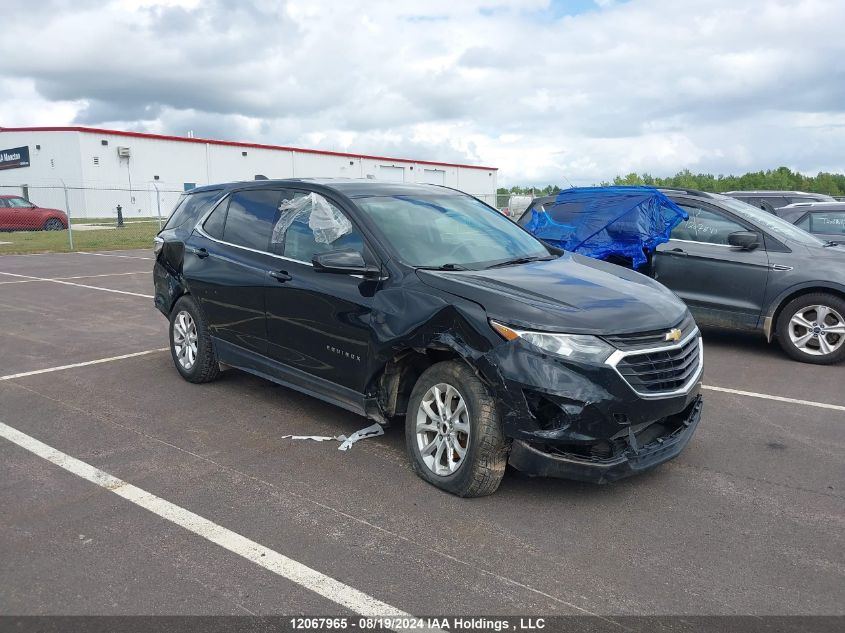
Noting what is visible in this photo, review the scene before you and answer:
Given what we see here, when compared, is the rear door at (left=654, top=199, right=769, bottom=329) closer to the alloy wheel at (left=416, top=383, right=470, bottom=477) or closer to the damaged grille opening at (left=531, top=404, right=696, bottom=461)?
the damaged grille opening at (left=531, top=404, right=696, bottom=461)

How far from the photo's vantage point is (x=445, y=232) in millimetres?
4996

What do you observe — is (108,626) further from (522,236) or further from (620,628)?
(522,236)

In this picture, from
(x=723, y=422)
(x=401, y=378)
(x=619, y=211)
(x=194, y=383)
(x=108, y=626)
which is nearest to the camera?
(x=108, y=626)

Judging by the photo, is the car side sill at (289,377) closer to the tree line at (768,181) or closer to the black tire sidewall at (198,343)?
the black tire sidewall at (198,343)

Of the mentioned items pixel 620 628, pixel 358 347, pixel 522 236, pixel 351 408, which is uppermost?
pixel 522 236

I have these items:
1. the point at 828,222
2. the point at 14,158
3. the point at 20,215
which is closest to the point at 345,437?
the point at 828,222

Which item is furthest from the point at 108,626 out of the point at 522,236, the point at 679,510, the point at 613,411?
the point at 522,236

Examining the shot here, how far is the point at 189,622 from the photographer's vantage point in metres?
2.87

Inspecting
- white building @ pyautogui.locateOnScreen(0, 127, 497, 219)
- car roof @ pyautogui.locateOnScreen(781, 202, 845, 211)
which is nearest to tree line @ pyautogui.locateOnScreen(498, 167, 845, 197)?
white building @ pyautogui.locateOnScreen(0, 127, 497, 219)

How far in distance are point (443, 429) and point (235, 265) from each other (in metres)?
2.45

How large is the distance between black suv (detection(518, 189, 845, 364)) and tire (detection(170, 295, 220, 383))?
5223mm

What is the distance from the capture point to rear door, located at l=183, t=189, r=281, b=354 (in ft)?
17.8

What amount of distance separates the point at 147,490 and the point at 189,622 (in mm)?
1413

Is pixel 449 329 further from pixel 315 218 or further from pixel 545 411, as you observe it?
pixel 315 218
